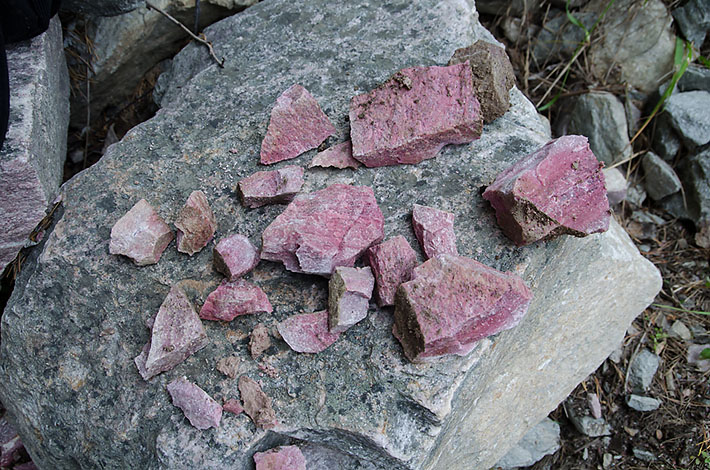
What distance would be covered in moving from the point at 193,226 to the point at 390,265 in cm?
56

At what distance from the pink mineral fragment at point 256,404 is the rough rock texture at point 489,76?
1.03 metres

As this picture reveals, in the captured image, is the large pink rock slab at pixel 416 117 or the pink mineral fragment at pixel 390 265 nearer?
the pink mineral fragment at pixel 390 265

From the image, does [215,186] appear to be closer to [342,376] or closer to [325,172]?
[325,172]

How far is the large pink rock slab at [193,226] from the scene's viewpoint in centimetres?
167

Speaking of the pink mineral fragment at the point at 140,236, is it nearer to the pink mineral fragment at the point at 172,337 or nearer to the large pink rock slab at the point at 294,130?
the pink mineral fragment at the point at 172,337

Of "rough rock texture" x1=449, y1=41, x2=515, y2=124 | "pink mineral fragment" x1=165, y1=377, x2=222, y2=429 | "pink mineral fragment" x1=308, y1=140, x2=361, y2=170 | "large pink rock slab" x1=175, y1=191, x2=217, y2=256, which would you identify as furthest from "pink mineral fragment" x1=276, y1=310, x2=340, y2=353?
"rough rock texture" x1=449, y1=41, x2=515, y2=124

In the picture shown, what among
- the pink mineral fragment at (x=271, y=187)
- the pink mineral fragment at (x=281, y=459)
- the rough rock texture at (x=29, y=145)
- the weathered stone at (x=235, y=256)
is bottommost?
the pink mineral fragment at (x=281, y=459)

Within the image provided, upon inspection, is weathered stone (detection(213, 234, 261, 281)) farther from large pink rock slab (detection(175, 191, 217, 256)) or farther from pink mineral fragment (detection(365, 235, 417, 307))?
pink mineral fragment (detection(365, 235, 417, 307))

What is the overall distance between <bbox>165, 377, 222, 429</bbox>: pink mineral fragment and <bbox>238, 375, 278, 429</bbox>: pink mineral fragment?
0.22 ft

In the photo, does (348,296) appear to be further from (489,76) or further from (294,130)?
(489,76)

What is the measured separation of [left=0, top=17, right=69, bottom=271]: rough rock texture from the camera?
1729 mm

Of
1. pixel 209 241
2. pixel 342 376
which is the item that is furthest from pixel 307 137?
pixel 342 376

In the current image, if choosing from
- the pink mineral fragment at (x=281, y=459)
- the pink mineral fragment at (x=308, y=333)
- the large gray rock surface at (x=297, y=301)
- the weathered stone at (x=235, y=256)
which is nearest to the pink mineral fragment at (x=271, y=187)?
the large gray rock surface at (x=297, y=301)

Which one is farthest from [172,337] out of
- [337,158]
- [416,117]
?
[416,117]
